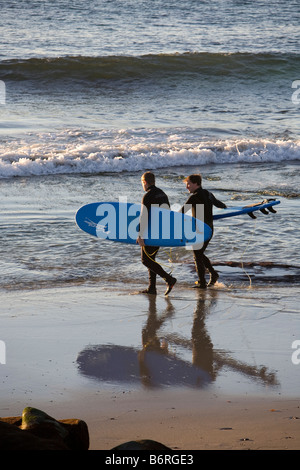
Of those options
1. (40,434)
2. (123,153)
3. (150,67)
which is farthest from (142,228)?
(150,67)

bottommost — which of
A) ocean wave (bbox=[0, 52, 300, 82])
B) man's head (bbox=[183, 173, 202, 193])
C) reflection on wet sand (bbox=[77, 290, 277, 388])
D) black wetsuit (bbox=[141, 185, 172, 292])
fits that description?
reflection on wet sand (bbox=[77, 290, 277, 388])

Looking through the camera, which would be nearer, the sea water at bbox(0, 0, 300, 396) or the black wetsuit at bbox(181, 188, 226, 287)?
the black wetsuit at bbox(181, 188, 226, 287)

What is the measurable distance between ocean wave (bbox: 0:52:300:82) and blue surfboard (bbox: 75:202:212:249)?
15.8 meters

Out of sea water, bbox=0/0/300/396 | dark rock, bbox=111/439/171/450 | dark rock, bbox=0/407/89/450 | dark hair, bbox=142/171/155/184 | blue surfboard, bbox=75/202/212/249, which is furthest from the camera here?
sea water, bbox=0/0/300/396

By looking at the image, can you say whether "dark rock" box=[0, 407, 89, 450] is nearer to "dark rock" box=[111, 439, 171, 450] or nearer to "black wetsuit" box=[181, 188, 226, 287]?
"dark rock" box=[111, 439, 171, 450]

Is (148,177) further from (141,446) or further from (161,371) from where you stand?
(141,446)

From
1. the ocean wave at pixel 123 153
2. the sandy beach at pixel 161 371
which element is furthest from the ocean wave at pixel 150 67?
the sandy beach at pixel 161 371

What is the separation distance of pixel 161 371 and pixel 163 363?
20 cm

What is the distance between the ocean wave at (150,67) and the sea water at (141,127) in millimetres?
73

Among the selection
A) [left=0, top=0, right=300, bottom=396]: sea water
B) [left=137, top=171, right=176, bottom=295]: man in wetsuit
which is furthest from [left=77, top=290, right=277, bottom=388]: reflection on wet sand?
[left=137, top=171, right=176, bottom=295]: man in wetsuit

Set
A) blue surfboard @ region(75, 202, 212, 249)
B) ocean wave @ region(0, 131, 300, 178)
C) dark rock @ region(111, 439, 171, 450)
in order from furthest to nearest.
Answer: ocean wave @ region(0, 131, 300, 178) → blue surfboard @ region(75, 202, 212, 249) → dark rock @ region(111, 439, 171, 450)

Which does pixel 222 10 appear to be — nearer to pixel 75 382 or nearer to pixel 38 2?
pixel 38 2

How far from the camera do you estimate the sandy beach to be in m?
4.81

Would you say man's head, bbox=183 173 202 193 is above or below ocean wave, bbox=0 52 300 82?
below
